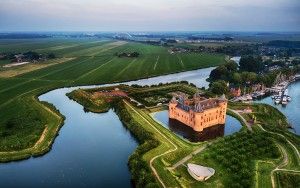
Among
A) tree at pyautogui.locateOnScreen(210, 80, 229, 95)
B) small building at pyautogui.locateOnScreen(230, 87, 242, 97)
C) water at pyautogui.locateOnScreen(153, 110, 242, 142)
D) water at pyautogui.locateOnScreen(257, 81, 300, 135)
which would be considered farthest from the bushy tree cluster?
small building at pyautogui.locateOnScreen(230, 87, 242, 97)

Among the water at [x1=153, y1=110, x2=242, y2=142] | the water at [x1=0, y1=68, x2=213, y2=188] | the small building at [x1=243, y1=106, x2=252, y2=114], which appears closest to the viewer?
the water at [x1=0, y1=68, x2=213, y2=188]

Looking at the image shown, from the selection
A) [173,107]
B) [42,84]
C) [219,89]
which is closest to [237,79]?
[219,89]

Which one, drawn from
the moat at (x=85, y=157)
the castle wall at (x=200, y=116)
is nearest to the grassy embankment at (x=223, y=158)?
the moat at (x=85, y=157)

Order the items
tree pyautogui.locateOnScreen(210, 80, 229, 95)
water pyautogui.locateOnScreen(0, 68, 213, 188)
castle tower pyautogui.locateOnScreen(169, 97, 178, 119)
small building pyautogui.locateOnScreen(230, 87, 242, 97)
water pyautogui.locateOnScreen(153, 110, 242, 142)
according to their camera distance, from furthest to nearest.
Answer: small building pyautogui.locateOnScreen(230, 87, 242, 97) < tree pyautogui.locateOnScreen(210, 80, 229, 95) < castle tower pyautogui.locateOnScreen(169, 97, 178, 119) < water pyautogui.locateOnScreen(153, 110, 242, 142) < water pyautogui.locateOnScreen(0, 68, 213, 188)

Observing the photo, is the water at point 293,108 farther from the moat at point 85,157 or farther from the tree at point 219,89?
the tree at point 219,89

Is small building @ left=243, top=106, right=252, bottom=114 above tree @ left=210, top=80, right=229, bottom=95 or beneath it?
beneath

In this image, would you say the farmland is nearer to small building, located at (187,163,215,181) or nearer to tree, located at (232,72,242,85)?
small building, located at (187,163,215,181)

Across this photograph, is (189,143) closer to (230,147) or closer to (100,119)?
(230,147)

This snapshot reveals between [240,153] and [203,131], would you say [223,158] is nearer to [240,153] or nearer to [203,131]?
[240,153]
